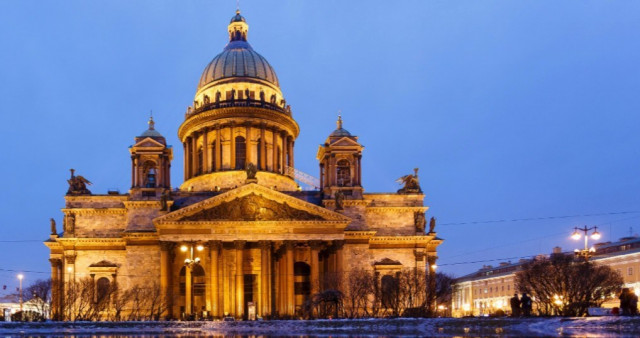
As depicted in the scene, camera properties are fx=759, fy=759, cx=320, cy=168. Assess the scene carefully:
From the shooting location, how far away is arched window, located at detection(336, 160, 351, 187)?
6888 cm

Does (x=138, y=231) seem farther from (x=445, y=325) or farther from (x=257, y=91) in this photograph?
(x=445, y=325)

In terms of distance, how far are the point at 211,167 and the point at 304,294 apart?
17984mm

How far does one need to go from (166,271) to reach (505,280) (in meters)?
74.6

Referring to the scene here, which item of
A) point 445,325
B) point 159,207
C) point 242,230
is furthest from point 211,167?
point 445,325

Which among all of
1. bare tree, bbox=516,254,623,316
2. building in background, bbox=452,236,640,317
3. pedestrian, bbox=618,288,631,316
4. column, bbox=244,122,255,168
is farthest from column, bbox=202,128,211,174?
pedestrian, bbox=618,288,631,316

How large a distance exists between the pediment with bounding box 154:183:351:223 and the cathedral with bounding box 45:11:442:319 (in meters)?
0.08

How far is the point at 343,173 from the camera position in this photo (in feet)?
228

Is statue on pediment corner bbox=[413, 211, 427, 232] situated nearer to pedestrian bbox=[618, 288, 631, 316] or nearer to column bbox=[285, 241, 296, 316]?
column bbox=[285, 241, 296, 316]

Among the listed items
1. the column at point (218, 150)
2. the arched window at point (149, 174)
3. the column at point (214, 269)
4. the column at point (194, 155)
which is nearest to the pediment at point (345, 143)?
the column at point (218, 150)

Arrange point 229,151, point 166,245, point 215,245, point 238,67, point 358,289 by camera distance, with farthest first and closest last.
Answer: point 238,67, point 229,151, point 166,245, point 215,245, point 358,289

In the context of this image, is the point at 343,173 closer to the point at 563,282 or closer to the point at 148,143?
the point at 148,143

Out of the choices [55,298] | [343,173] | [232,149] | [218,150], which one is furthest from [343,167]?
[55,298]

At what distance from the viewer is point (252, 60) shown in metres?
83.0

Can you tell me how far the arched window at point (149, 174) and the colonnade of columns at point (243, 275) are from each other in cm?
809
